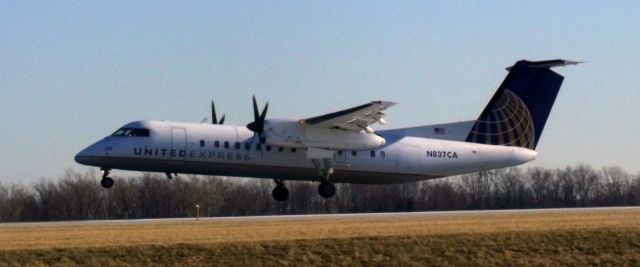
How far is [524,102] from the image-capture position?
48594 millimetres

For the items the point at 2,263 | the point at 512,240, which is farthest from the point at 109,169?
the point at 512,240

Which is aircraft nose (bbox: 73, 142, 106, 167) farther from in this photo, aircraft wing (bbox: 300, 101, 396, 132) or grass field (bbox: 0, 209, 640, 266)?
aircraft wing (bbox: 300, 101, 396, 132)

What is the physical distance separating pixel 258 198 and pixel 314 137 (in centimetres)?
3660

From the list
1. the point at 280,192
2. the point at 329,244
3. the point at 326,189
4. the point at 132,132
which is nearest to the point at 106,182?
the point at 132,132

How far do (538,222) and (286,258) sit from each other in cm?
1624

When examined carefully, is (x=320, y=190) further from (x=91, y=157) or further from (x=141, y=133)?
(x=91, y=157)

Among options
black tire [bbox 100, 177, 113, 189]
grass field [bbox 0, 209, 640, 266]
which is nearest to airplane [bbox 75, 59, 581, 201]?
black tire [bbox 100, 177, 113, 189]

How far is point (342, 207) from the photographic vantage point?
7594cm

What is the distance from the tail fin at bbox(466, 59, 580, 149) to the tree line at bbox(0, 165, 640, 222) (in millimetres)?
25277

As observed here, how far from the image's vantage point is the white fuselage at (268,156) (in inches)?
1594

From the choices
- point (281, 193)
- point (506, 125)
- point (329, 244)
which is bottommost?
point (329, 244)

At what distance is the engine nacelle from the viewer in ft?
138

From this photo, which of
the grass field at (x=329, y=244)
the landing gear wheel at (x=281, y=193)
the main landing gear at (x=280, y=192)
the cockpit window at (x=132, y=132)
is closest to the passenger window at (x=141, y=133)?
the cockpit window at (x=132, y=132)

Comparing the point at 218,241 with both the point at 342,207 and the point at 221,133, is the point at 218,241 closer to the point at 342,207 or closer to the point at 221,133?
the point at 221,133
